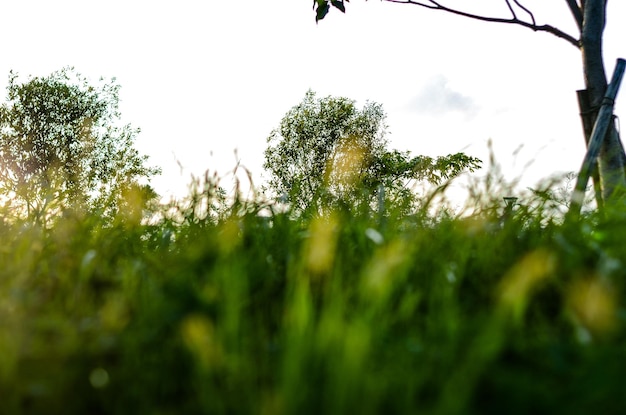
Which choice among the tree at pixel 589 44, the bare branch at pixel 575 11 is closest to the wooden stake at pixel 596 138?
the tree at pixel 589 44

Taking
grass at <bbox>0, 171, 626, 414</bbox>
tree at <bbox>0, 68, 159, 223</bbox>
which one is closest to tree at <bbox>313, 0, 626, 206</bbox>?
grass at <bbox>0, 171, 626, 414</bbox>

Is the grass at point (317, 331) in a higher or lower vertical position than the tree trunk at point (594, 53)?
lower

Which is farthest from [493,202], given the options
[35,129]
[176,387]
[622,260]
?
[35,129]

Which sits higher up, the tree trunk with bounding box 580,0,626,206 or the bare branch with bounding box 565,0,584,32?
the bare branch with bounding box 565,0,584,32

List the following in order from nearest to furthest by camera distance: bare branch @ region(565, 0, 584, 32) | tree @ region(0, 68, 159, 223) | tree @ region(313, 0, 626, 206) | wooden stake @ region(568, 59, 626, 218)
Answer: wooden stake @ region(568, 59, 626, 218), tree @ region(313, 0, 626, 206), bare branch @ region(565, 0, 584, 32), tree @ region(0, 68, 159, 223)

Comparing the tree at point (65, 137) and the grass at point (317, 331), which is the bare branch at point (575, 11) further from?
the tree at point (65, 137)

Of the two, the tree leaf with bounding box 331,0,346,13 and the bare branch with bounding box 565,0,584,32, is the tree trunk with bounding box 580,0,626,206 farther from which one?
the tree leaf with bounding box 331,0,346,13

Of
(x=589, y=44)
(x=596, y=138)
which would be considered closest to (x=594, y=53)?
(x=589, y=44)

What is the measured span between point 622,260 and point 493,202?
83 cm

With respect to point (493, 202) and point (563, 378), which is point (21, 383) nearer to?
point (563, 378)

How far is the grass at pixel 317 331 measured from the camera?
1328 millimetres

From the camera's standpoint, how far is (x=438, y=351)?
1512mm

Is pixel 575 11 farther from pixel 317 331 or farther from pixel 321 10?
pixel 317 331

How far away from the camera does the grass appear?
133cm
